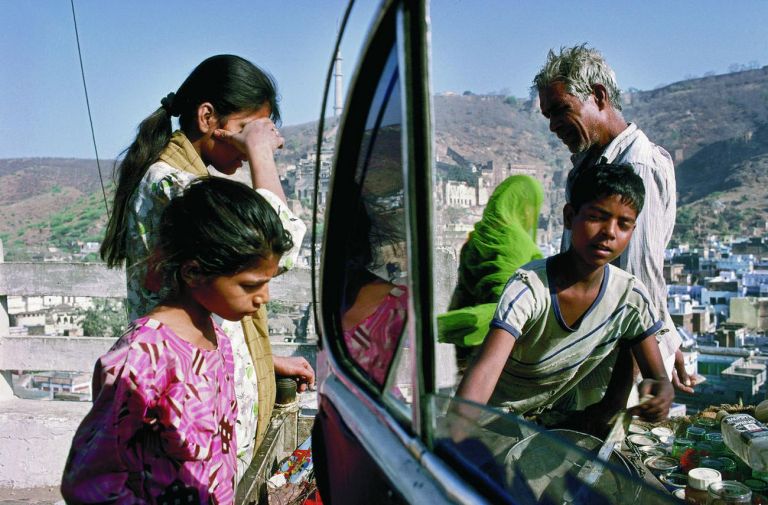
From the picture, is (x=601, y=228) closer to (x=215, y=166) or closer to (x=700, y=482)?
(x=700, y=482)

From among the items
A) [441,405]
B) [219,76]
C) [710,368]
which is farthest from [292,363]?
[441,405]

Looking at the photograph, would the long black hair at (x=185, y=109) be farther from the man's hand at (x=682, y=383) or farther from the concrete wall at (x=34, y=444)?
the concrete wall at (x=34, y=444)

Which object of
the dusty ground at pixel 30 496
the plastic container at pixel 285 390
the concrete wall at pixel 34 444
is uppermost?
the plastic container at pixel 285 390

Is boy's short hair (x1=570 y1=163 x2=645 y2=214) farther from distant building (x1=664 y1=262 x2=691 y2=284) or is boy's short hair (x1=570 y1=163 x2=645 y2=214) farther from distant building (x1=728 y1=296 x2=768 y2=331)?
distant building (x1=728 y1=296 x2=768 y2=331)

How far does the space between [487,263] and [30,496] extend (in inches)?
153

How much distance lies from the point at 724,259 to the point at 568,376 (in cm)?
53

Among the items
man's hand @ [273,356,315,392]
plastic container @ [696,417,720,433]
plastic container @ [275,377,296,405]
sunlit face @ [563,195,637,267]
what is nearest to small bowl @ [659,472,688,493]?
plastic container @ [696,417,720,433]

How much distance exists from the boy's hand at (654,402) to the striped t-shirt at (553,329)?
0.61ft

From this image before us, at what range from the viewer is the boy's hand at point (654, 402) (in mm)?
1524

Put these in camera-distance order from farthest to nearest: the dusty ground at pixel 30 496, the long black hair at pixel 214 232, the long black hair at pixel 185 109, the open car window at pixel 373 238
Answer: the dusty ground at pixel 30 496
the long black hair at pixel 185 109
the long black hair at pixel 214 232
the open car window at pixel 373 238

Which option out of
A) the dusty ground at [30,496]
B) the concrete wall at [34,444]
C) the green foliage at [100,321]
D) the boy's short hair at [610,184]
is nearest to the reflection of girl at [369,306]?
the boy's short hair at [610,184]

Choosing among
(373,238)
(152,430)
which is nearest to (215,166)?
(152,430)

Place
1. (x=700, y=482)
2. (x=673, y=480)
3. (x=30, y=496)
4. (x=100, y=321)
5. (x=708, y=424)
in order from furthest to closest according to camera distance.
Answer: (x=100, y=321) → (x=30, y=496) → (x=708, y=424) → (x=673, y=480) → (x=700, y=482)

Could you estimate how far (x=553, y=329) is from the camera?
1.78 m
